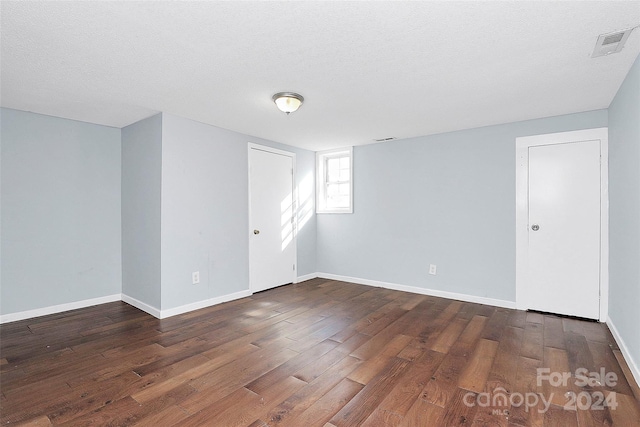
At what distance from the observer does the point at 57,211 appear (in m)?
3.74

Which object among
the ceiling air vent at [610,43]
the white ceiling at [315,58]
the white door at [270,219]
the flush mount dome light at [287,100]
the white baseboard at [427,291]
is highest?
the white ceiling at [315,58]

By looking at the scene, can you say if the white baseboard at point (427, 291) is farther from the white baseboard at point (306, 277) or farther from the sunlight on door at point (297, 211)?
the sunlight on door at point (297, 211)

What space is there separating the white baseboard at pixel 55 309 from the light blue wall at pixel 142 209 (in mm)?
223

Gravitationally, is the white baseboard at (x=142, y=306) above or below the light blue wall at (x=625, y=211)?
below

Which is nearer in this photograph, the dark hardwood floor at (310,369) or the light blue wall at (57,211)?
the dark hardwood floor at (310,369)

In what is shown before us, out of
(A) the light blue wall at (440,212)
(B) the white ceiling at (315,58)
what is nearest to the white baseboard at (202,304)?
(A) the light blue wall at (440,212)

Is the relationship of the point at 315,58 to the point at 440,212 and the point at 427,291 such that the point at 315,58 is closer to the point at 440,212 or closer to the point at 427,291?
the point at 440,212

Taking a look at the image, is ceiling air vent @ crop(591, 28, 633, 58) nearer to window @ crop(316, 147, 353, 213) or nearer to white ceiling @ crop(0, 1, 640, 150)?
white ceiling @ crop(0, 1, 640, 150)

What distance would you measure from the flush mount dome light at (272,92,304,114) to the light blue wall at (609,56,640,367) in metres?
2.62

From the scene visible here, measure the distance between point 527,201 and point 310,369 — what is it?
3.25 metres

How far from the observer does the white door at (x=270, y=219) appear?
4605 mm

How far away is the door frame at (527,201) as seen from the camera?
333cm

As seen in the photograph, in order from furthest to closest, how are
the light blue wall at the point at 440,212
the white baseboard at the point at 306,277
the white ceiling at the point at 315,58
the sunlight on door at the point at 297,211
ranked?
the white baseboard at the point at 306,277, the sunlight on door at the point at 297,211, the light blue wall at the point at 440,212, the white ceiling at the point at 315,58

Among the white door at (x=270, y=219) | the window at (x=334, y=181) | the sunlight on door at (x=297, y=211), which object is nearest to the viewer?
the white door at (x=270, y=219)
